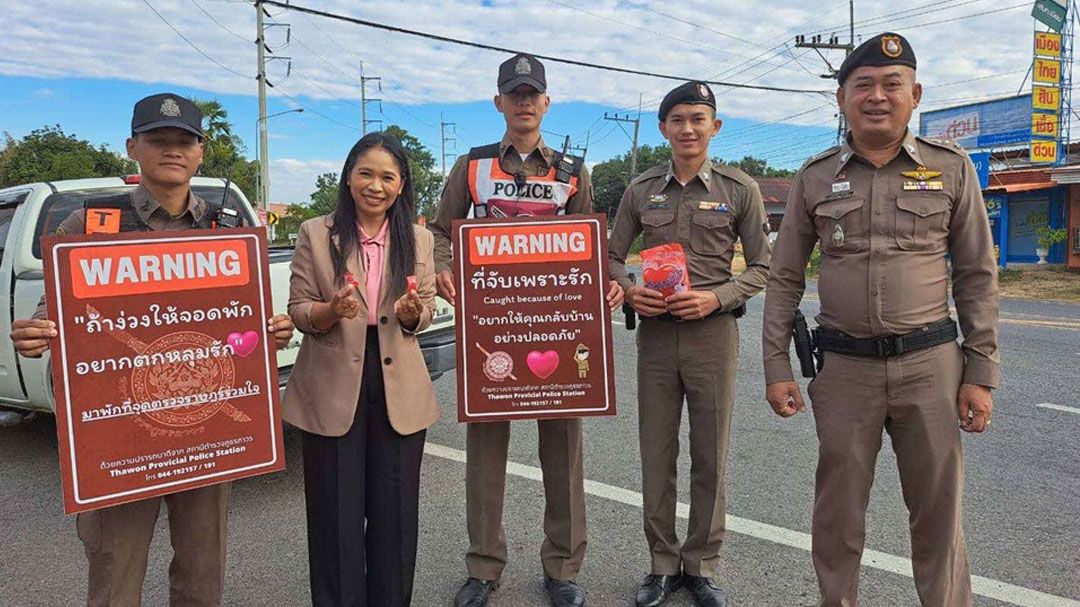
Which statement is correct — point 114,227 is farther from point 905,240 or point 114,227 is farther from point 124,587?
point 905,240

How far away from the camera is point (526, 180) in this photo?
3182 mm

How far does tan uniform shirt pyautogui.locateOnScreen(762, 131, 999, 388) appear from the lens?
2.43 metres

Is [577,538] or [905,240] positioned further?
[577,538]

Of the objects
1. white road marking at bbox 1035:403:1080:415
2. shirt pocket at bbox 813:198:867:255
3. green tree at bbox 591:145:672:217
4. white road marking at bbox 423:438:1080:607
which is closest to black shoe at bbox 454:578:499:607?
white road marking at bbox 423:438:1080:607

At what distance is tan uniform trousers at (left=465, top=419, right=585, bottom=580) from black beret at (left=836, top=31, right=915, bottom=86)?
5.87ft

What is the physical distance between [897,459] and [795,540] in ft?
4.10

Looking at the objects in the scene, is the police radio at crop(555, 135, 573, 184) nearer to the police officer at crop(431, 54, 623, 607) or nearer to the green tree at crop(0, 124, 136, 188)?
the police officer at crop(431, 54, 623, 607)

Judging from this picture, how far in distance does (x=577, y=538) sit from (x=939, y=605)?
1383mm

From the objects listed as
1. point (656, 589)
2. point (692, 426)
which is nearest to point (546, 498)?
point (656, 589)

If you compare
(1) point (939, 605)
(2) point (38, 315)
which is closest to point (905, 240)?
(1) point (939, 605)

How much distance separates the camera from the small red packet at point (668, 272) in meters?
2.96

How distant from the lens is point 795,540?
360cm

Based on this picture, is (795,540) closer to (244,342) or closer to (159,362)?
(244,342)

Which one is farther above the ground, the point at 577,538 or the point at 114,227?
the point at 114,227
